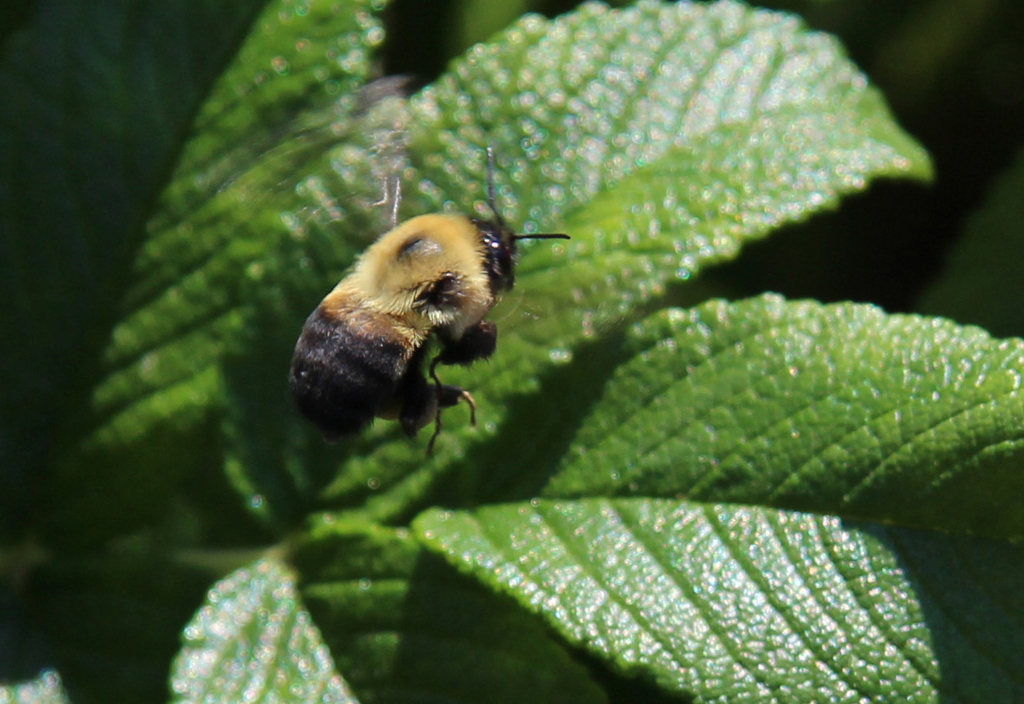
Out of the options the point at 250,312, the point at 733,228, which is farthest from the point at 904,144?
the point at 250,312

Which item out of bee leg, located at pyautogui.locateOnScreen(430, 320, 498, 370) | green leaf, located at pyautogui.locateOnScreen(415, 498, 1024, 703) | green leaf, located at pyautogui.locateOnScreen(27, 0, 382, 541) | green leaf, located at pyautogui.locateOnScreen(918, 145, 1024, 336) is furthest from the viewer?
green leaf, located at pyautogui.locateOnScreen(918, 145, 1024, 336)

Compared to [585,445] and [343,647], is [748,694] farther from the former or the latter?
[343,647]

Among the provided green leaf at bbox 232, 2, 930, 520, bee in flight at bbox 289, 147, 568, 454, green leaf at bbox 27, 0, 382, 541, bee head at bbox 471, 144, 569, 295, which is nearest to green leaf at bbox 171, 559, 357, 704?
green leaf at bbox 232, 2, 930, 520

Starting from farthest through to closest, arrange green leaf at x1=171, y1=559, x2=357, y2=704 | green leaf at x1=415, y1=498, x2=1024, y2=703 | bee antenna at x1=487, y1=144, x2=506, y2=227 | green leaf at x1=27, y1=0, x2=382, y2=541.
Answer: green leaf at x1=27, y1=0, x2=382, y2=541, green leaf at x1=171, y1=559, x2=357, y2=704, bee antenna at x1=487, y1=144, x2=506, y2=227, green leaf at x1=415, y1=498, x2=1024, y2=703

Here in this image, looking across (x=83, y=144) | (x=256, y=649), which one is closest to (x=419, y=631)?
(x=256, y=649)

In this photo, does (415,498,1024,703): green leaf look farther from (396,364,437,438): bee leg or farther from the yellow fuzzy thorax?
the yellow fuzzy thorax

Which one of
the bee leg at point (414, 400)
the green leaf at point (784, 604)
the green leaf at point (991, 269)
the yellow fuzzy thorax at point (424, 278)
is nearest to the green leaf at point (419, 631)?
the green leaf at point (784, 604)

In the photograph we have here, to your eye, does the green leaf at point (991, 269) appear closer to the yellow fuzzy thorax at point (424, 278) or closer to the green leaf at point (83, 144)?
the yellow fuzzy thorax at point (424, 278)
